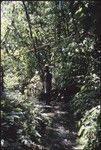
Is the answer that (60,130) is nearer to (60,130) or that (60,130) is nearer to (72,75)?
(60,130)

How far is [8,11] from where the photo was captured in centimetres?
1983

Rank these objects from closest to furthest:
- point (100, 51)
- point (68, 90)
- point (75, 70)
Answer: point (100, 51) < point (75, 70) < point (68, 90)

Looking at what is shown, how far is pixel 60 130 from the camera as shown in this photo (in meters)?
14.3

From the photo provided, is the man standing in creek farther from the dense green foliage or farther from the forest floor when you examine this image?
the dense green foliage

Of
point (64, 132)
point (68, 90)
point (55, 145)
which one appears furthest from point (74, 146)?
point (68, 90)

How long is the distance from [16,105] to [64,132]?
2475 millimetres

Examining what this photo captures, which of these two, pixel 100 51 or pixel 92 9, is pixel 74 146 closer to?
pixel 100 51

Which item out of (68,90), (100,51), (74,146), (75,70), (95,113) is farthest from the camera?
(68,90)

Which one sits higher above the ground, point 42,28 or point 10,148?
point 42,28

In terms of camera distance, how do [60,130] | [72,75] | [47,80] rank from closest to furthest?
1. [72,75]
2. [60,130]
3. [47,80]

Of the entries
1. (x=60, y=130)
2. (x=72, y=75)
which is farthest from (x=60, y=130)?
(x=72, y=75)

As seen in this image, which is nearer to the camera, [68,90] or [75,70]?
[75,70]

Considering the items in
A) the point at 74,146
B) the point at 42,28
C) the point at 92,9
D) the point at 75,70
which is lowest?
the point at 74,146

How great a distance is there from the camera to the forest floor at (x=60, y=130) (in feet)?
41.0
